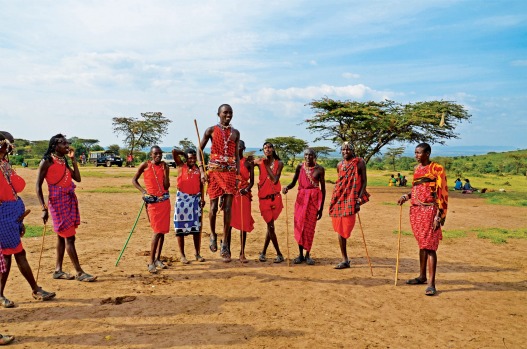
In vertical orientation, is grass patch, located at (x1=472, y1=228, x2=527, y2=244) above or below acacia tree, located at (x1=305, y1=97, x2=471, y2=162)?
below

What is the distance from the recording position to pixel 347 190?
679 cm

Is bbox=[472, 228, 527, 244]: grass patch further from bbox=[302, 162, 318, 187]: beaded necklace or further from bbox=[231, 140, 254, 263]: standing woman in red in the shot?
bbox=[231, 140, 254, 263]: standing woman in red

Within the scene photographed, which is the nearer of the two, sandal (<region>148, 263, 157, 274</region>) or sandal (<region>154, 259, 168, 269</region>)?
sandal (<region>148, 263, 157, 274</region>)

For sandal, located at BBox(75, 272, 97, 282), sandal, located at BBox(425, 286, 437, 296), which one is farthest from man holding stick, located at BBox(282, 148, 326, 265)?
sandal, located at BBox(75, 272, 97, 282)

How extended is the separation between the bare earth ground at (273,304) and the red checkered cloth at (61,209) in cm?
85

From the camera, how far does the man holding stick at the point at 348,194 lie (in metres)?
6.73

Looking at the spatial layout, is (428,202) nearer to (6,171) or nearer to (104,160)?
(6,171)

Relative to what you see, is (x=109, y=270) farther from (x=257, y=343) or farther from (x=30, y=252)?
(x=257, y=343)

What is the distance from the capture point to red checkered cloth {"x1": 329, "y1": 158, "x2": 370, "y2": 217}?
673 cm

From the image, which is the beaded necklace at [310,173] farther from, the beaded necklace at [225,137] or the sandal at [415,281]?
the sandal at [415,281]

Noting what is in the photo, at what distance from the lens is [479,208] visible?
15.9 meters

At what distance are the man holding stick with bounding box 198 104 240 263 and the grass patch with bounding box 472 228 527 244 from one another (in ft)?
22.5

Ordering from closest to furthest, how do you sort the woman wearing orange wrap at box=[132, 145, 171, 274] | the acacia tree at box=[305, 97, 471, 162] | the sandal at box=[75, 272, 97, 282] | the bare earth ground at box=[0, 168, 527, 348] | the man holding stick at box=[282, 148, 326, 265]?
the bare earth ground at box=[0, 168, 527, 348], the sandal at box=[75, 272, 97, 282], the woman wearing orange wrap at box=[132, 145, 171, 274], the man holding stick at box=[282, 148, 326, 265], the acacia tree at box=[305, 97, 471, 162]

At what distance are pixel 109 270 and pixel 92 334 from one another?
2395 mm
